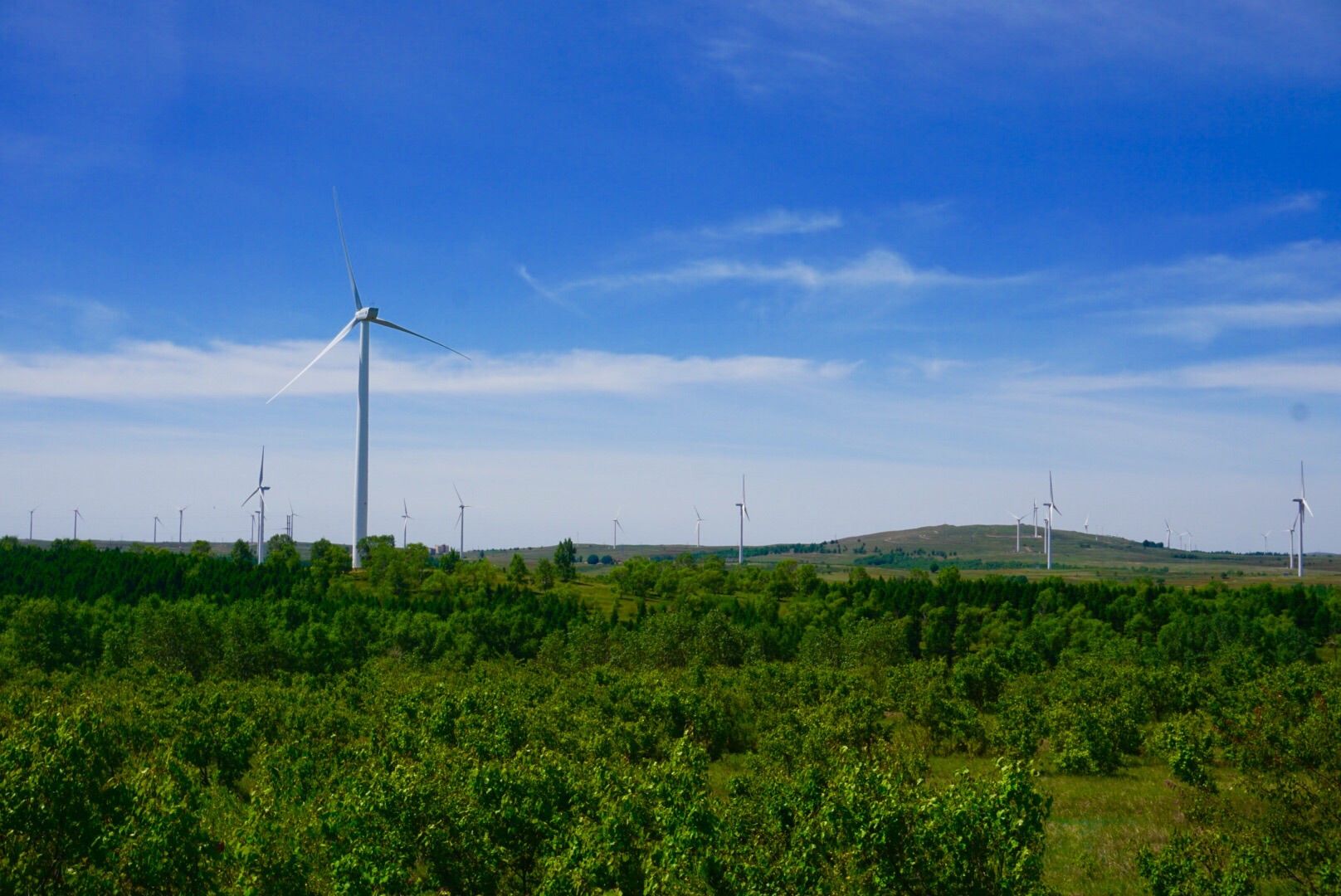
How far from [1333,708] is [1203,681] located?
45903 millimetres

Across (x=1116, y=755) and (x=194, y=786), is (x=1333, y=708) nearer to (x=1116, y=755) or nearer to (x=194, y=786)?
(x=1116, y=755)

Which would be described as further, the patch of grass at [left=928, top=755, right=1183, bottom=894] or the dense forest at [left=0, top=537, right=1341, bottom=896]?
the patch of grass at [left=928, top=755, right=1183, bottom=894]

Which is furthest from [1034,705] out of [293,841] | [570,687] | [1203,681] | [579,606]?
[579,606]

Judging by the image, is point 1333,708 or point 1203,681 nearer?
point 1333,708

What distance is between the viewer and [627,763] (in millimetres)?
44625

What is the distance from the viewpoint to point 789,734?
53.3 meters

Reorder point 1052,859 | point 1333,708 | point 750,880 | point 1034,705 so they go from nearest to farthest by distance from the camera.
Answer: point 750,880 → point 1052,859 → point 1333,708 → point 1034,705

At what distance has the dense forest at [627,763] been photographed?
24.0 m

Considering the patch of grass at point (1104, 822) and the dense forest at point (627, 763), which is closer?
the dense forest at point (627, 763)

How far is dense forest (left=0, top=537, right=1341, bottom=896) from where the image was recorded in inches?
943

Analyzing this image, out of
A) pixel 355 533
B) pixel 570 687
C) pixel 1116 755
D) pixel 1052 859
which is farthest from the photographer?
pixel 355 533

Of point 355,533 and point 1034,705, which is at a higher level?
point 355,533

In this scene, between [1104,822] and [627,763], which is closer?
[627,763]

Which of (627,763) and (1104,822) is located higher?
(627,763)
